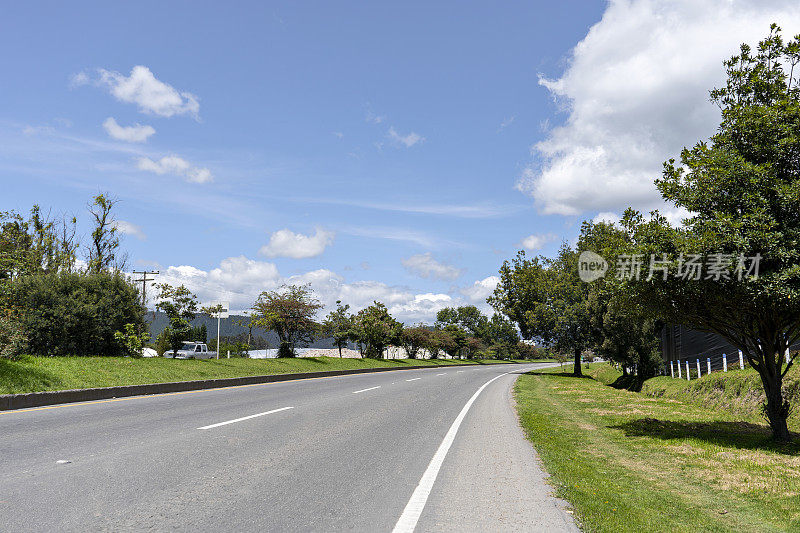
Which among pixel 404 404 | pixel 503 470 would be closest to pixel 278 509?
pixel 503 470

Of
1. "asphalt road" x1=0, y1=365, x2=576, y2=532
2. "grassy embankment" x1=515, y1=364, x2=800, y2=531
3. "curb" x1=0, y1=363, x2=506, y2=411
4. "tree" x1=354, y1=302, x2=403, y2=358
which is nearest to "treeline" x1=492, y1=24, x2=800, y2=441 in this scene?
"grassy embankment" x1=515, y1=364, x2=800, y2=531

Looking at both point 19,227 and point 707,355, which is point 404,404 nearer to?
point 707,355

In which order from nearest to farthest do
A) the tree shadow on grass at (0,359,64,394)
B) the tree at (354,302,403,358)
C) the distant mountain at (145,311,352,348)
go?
1. the tree shadow on grass at (0,359,64,394)
2. the distant mountain at (145,311,352,348)
3. the tree at (354,302,403,358)

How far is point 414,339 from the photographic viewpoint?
56.4 m

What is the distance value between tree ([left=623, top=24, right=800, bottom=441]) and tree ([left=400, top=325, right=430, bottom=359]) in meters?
44.5

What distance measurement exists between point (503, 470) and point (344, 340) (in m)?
37.5

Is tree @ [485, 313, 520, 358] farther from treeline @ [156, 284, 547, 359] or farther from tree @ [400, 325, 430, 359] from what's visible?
tree @ [400, 325, 430, 359]

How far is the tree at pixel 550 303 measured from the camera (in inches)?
1390

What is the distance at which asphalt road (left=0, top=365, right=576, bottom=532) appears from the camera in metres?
4.62

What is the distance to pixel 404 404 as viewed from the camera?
47.0 ft

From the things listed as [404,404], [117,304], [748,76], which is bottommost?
[404,404]

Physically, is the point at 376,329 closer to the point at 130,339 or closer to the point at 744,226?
the point at 130,339

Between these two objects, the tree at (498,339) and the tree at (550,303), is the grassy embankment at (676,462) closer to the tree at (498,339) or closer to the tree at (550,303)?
the tree at (550,303)

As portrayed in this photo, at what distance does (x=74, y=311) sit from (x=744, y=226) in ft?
68.3
